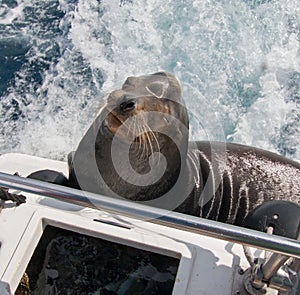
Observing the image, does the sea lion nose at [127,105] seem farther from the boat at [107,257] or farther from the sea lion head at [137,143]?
the boat at [107,257]

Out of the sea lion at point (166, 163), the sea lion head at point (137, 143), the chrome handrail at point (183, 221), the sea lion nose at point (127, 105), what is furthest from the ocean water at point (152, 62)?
the chrome handrail at point (183, 221)

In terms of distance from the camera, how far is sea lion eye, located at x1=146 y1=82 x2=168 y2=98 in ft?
12.0

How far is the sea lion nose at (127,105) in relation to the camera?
10.8 ft

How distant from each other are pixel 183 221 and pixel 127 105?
113 centimetres

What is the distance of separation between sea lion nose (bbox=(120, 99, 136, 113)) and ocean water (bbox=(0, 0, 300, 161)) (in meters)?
2.94

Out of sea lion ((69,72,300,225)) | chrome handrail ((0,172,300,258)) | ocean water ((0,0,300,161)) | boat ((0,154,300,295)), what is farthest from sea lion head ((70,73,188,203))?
ocean water ((0,0,300,161))

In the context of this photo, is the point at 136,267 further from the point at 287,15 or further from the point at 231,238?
the point at 287,15

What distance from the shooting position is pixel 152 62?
7723 millimetres

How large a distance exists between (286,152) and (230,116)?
33.1 inches

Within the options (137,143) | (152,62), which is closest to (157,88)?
(137,143)

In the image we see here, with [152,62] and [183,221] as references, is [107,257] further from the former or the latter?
[152,62]

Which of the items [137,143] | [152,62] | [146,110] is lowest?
[137,143]

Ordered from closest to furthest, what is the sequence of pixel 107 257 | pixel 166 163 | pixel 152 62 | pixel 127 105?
pixel 107 257, pixel 127 105, pixel 166 163, pixel 152 62

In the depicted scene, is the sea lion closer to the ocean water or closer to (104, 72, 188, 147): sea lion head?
(104, 72, 188, 147): sea lion head
